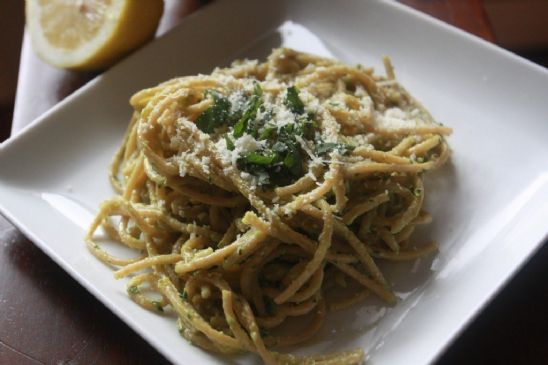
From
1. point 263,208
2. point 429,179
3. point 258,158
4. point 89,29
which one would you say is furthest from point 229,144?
point 89,29

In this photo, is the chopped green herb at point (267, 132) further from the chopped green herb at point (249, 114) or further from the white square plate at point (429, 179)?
the white square plate at point (429, 179)

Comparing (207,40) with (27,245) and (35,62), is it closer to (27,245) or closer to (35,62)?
(35,62)

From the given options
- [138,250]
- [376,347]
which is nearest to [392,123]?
[376,347]

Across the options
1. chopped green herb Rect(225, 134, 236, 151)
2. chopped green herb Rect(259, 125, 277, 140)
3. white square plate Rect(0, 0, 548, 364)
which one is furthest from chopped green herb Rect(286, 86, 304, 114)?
white square plate Rect(0, 0, 548, 364)

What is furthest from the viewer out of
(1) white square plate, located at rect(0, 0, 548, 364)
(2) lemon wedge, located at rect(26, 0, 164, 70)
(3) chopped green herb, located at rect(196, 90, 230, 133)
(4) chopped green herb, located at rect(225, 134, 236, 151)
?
(2) lemon wedge, located at rect(26, 0, 164, 70)

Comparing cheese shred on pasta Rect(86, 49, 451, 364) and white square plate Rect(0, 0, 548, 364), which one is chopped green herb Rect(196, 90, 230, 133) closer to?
cheese shred on pasta Rect(86, 49, 451, 364)

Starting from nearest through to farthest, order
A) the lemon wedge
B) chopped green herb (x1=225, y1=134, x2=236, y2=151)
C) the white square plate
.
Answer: the white square plate → chopped green herb (x1=225, y1=134, x2=236, y2=151) → the lemon wedge

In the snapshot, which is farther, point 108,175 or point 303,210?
point 108,175
